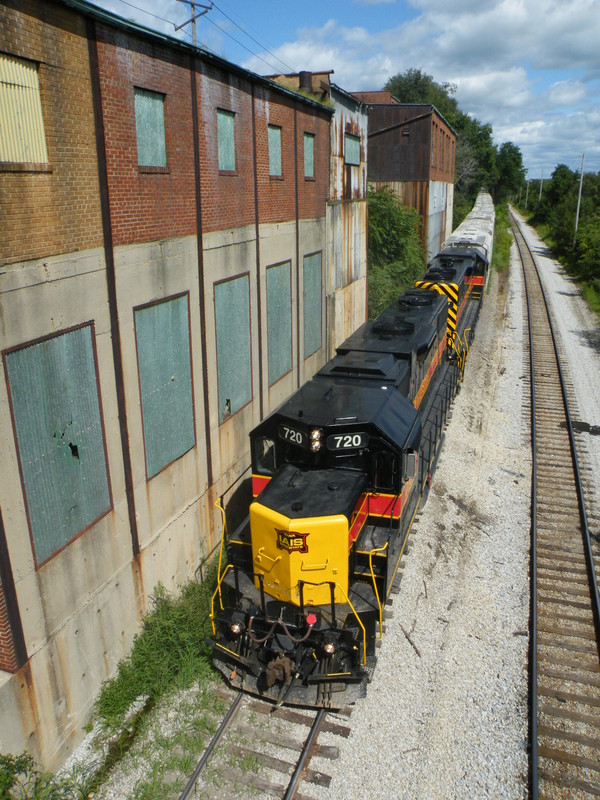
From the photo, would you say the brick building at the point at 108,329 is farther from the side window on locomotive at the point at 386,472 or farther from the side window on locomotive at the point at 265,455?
the side window on locomotive at the point at 386,472

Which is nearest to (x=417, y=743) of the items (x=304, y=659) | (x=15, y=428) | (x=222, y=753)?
(x=304, y=659)

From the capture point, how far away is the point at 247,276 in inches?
503

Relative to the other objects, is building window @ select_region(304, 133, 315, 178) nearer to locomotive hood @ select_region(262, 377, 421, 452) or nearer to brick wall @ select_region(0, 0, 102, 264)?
locomotive hood @ select_region(262, 377, 421, 452)

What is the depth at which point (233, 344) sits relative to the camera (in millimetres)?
12305

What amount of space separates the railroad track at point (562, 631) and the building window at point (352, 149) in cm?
1017

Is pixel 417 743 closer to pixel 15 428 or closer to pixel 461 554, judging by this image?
pixel 461 554

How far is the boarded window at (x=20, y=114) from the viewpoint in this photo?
6543 millimetres

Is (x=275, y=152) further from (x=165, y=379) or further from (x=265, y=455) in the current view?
(x=265, y=455)

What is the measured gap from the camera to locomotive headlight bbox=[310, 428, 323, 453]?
8773mm

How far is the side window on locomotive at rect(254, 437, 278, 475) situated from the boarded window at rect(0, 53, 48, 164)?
4852mm

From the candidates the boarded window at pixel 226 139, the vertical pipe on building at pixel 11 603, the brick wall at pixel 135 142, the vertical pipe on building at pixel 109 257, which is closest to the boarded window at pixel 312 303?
the boarded window at pixel 226 139

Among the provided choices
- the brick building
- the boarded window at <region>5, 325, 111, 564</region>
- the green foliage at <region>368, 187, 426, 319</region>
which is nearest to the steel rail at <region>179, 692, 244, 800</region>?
the brick building

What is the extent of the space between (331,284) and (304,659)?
1264cm

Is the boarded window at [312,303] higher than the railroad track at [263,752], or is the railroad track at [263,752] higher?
the boarded window at [312,303]
